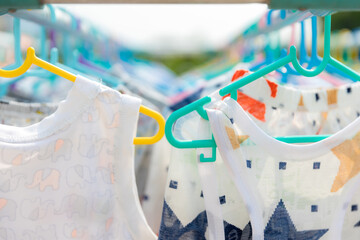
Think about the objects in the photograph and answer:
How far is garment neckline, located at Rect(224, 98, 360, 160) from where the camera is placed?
528 mm

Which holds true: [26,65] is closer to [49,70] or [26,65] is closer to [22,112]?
[49,70]

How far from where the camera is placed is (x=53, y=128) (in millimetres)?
533

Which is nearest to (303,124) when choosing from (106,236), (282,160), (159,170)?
(282,160)

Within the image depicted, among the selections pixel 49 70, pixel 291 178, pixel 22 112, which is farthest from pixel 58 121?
pixel 291 178

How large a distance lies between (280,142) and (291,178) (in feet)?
0.26

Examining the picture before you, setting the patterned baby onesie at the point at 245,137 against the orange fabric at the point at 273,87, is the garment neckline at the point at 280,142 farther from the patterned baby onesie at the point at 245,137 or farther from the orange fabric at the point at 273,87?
the orange fabric at the point at 273,87

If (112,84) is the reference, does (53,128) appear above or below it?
below

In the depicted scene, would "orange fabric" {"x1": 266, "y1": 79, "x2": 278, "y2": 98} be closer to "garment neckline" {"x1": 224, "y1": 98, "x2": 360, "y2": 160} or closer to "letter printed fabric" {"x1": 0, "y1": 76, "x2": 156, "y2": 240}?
"garment neckline" {"x1": 224, "y1": 98, "x2": 360, "y2": 160}

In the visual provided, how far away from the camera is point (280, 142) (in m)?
0.53

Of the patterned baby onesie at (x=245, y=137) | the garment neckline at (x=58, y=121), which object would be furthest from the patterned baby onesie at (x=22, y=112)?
the patterned baby onesie at (x=245, y=137)

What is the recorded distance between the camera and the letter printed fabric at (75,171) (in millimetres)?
528

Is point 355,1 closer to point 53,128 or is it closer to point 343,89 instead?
point 343,89

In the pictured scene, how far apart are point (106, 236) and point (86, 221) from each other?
0.12 ft

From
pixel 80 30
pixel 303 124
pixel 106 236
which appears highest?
pixel 80 30
